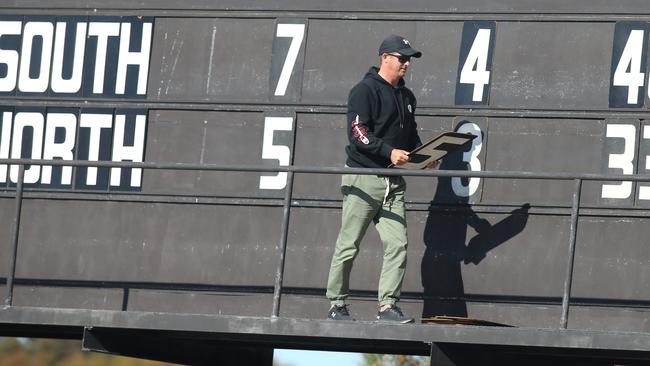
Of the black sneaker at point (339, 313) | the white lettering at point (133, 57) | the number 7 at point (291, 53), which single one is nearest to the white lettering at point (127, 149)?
the white lettering at point (133, 57)

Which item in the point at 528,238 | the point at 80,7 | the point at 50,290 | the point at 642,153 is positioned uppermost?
the point at 80,7

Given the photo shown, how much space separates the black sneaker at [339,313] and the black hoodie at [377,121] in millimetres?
953

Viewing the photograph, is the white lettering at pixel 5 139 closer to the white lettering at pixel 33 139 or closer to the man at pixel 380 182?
the white lettering at pixel 33 139

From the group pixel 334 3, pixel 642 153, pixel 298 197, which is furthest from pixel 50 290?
pixel 642 153

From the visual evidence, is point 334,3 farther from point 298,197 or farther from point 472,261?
point 472,261

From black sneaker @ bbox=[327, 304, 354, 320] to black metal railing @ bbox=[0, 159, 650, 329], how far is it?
1.19ft

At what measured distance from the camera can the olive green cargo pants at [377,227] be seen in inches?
388

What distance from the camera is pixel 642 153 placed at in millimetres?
10445

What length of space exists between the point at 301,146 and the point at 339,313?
1611 millimetres

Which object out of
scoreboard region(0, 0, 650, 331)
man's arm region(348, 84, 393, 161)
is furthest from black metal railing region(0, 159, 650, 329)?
scoreboard region(0, 0, 650, 331)

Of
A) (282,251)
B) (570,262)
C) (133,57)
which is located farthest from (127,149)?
(570,262)

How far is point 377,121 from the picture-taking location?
33.0 ft

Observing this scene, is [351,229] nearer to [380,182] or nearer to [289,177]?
[380,182]

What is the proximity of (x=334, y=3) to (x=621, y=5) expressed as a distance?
82.9 inches
